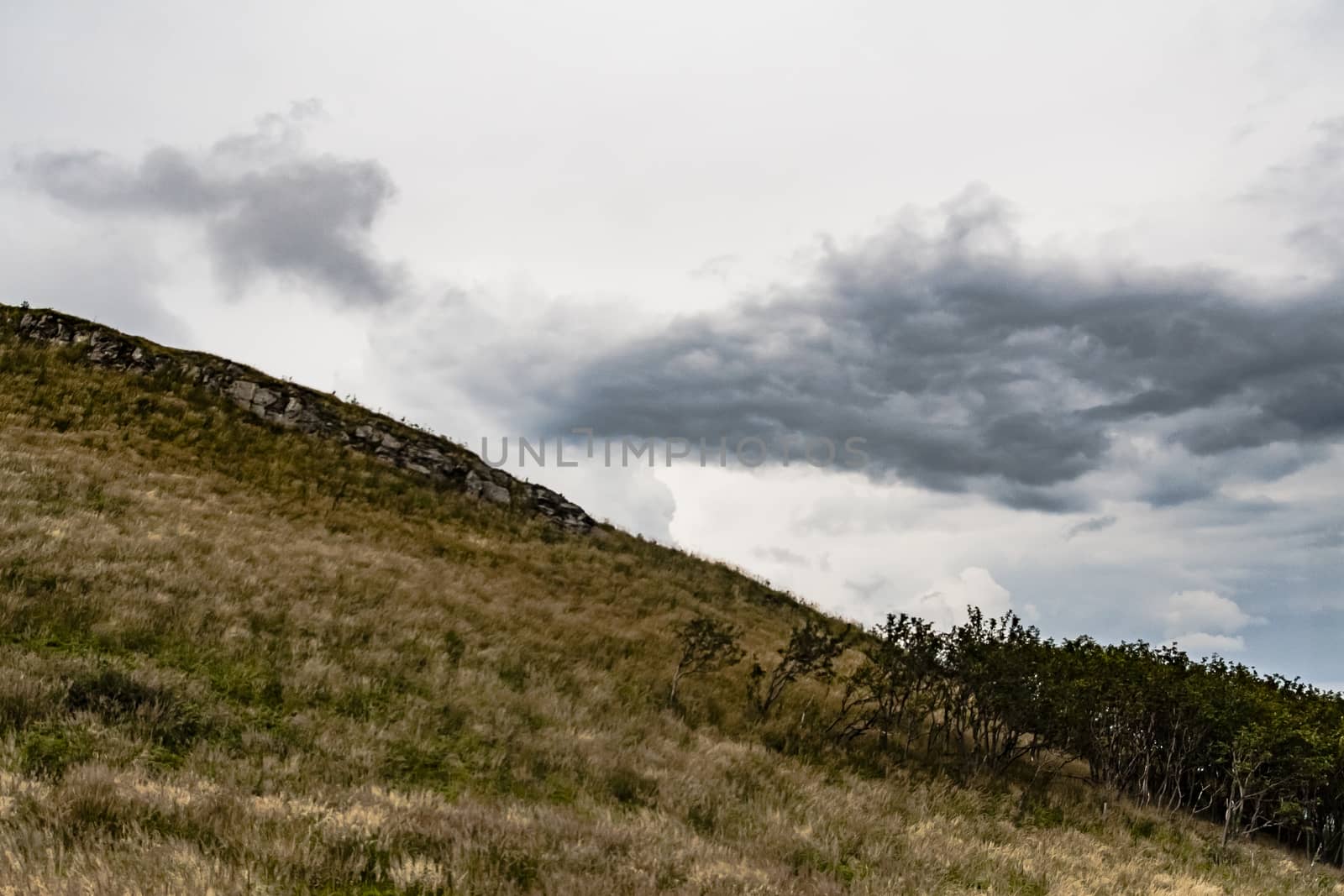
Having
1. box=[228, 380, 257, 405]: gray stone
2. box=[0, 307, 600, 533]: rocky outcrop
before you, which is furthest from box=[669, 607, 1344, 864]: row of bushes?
box=[228, 380, 257, 405]: gray stone

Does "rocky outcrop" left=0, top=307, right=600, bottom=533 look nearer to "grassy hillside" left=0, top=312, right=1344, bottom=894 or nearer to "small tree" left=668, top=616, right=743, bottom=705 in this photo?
"grassy hillside" left=0, top=312, right=1344, bottom=894

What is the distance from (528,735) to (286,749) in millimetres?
3574

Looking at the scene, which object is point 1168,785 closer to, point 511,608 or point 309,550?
point 511,608

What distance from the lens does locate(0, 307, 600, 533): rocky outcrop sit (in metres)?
31.8

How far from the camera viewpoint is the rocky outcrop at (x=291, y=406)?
31.8 m

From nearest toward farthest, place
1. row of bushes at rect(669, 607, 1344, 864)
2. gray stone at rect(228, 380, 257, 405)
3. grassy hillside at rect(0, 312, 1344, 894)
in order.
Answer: grassy hillside at rect(0, 312, 1344, 894), row of bushes at rect(669, 607, 1344, 864), gray stone at rect(228, 380, 257, 405)

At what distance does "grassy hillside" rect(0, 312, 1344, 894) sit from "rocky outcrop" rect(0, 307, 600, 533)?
8201mm

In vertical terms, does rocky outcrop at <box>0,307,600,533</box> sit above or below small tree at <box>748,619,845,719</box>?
above

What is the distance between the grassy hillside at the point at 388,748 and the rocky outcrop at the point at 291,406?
8.20 m

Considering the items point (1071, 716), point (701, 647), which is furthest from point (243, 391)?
point (1071, 716)

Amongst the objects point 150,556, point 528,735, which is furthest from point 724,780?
point 150,556

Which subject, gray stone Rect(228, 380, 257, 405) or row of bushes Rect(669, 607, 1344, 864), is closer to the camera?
row of bushes Rect(669, 607, 1344, 864)

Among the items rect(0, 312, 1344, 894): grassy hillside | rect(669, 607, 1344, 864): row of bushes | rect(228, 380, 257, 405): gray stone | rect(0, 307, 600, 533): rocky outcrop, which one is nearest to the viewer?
rect(0, 312, 1344, 894): grassy hillside

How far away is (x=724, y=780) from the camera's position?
11086 millimetres
